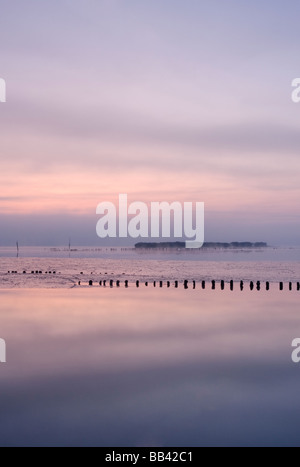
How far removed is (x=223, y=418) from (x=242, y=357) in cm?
568

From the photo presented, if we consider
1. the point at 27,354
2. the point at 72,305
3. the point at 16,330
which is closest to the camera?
the point at 27,354

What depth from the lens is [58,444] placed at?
9.56 metres

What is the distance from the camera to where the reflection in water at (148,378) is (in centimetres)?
1020

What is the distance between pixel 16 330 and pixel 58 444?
12262 millimetres

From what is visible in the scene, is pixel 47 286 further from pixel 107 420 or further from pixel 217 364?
pixel 107 420

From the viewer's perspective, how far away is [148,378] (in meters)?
14.0

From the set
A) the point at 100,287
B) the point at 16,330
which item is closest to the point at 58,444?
the point at 16,330

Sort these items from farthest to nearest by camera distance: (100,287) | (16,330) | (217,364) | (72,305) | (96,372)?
1. (100,287)
2. (72,305)
3. (16,330)
4. (217,364)
5. (96,372)

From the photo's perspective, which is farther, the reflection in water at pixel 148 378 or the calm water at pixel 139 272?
the calm water at pixel 139 272

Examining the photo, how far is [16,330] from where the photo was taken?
21.2 meters

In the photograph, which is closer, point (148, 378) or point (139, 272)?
point (148, 378)
